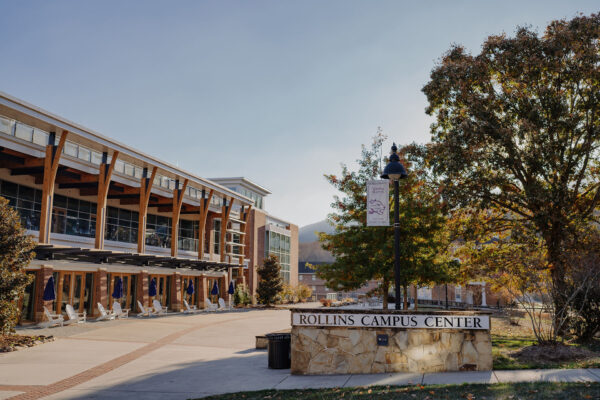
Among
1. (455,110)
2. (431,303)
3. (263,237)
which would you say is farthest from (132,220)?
(431,303)

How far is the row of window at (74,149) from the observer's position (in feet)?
76.5

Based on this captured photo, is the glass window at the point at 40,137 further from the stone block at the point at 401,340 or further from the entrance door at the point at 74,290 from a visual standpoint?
the stone block at the point at 401,340

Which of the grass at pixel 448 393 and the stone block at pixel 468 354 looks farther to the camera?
the stone block at pixel 468 354

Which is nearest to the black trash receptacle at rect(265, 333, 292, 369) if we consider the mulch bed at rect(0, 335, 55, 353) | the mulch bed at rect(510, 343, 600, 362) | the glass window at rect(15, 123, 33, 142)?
the mulch bed at rect(510, 343, 600, 362)

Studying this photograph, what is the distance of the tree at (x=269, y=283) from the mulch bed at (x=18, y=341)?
26480mm

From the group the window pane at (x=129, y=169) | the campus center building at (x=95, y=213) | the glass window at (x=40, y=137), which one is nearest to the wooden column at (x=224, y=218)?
the campus center building at (x=95, y=213)

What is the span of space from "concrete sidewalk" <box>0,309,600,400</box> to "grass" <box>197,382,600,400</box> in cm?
54

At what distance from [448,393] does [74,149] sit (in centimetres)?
2596

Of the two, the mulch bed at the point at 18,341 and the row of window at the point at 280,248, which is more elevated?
the row of window at the point at 280,248

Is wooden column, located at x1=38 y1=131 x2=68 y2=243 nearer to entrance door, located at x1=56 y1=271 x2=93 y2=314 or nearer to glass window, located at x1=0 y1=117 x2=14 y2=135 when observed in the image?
glass window, located at x1=0 y1=117 x2=14 y2=135

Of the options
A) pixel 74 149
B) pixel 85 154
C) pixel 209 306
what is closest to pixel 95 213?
pixel 85 154

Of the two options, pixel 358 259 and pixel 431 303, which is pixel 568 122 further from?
pixel 431 303

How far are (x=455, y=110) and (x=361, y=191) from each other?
5.27m

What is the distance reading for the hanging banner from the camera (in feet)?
38.0
